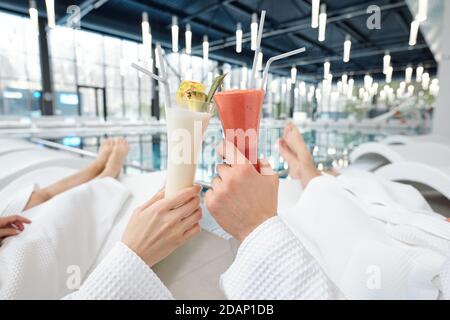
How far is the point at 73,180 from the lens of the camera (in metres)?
1.59

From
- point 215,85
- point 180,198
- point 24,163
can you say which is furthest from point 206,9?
point 180,198

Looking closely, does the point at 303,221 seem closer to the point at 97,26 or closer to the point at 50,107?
the point at 97,26

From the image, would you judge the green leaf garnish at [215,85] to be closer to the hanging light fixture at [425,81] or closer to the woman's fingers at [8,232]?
the woman's fingers at [8,232]

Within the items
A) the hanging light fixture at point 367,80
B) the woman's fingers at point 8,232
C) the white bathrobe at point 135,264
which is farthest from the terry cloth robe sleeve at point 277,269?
the hanging light fixture at point 367,80


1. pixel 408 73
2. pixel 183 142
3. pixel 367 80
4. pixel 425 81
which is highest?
pixel 408 73

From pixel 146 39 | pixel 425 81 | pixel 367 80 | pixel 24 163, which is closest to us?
pixel 146 39

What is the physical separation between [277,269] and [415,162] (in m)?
1.86

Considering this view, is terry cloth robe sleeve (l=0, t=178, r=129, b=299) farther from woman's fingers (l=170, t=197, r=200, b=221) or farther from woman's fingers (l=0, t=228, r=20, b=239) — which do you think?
woman's fingers (l=170, t=197, r=200, b=221)

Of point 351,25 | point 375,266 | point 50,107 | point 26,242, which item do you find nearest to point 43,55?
point 50,107

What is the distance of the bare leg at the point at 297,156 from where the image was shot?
65.8 inches

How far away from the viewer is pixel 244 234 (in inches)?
23.1

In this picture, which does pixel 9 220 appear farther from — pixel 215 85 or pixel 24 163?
pixel 24 163

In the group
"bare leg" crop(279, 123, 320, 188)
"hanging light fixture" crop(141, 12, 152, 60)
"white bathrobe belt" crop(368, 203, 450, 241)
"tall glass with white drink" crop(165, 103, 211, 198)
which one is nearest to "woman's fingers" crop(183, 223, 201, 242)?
"tall glass with white drink" crop(165, 103, 211, 198)

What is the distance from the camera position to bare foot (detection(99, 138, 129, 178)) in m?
1.72
